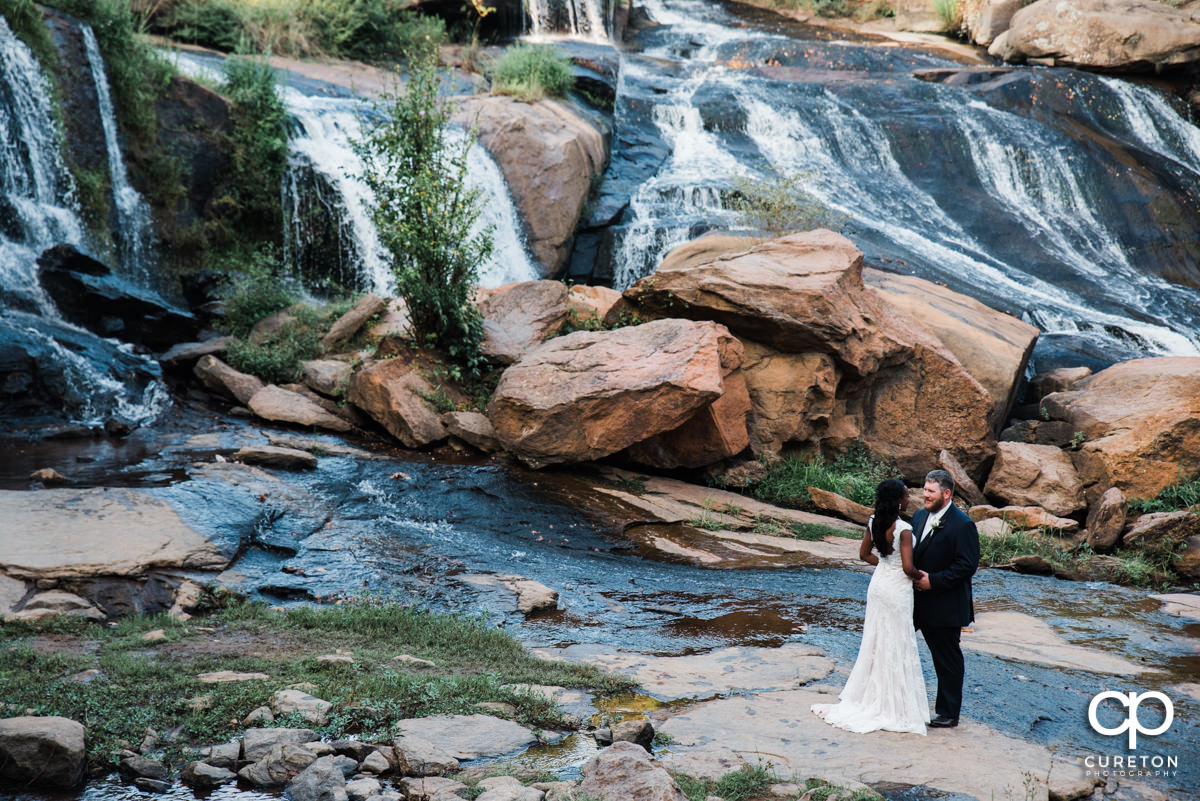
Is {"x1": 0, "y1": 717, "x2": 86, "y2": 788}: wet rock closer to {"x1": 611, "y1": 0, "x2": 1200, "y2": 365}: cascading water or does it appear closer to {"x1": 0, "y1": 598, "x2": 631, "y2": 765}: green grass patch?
{"x1": 0, "y1": 598, "x2": 631, "y2": 765}: green grass patch

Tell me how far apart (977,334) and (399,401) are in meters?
7.17

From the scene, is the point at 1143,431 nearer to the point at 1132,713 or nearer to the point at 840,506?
the point at 840,506

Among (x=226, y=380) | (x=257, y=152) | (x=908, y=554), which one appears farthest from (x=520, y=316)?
(x=908, y=554)

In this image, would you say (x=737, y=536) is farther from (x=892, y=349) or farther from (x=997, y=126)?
(x=997, y=126)

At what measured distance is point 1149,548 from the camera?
9.16m

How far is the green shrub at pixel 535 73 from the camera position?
18.0 m

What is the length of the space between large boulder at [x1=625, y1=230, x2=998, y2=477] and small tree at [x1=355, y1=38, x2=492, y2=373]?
201cm

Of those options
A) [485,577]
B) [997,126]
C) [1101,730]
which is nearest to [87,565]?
[485,577]

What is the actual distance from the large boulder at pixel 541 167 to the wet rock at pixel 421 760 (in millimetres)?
12196

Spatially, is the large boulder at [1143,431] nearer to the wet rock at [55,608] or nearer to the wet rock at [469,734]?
the wet rock at [469,734]

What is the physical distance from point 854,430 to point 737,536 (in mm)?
2858

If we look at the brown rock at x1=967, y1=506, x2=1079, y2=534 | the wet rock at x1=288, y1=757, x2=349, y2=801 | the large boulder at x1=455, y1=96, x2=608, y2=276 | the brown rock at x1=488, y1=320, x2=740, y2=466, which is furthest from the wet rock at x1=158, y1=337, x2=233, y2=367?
the brown rock at x1=967, y1=506, x2=1079, y2=534

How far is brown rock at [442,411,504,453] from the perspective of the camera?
32.7 ft

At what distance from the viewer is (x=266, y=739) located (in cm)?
397
